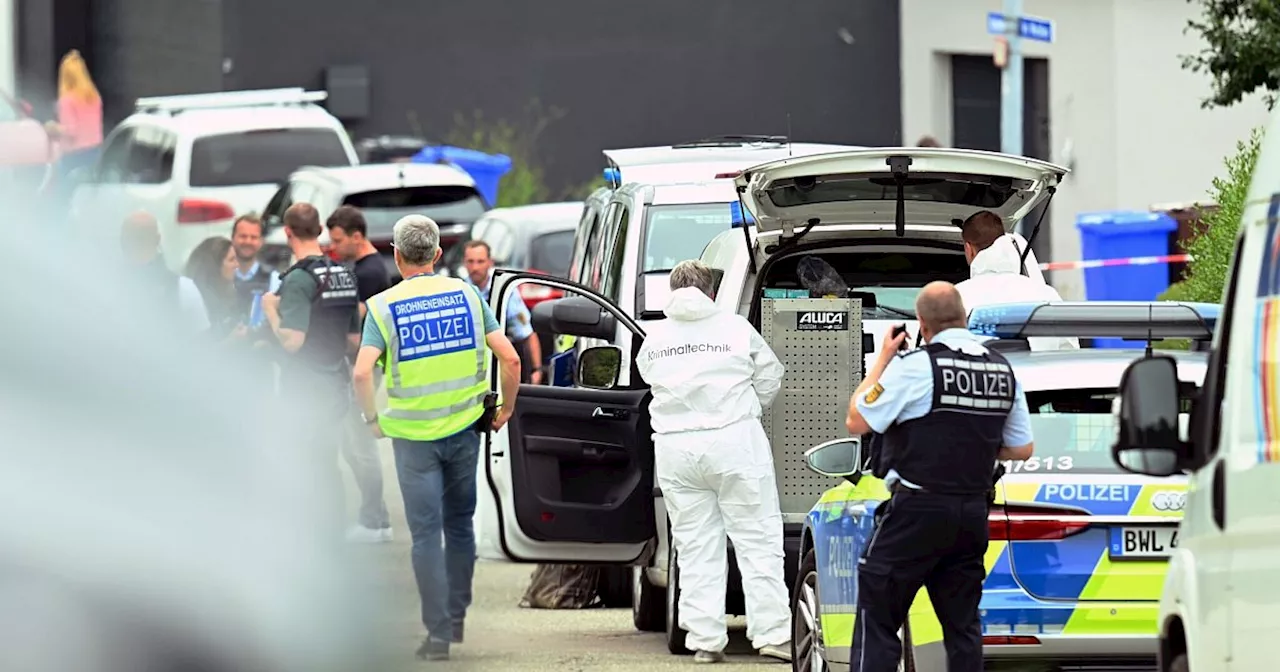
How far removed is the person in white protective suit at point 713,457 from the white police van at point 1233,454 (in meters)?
4.10

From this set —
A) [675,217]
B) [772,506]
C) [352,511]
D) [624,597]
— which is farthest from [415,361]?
[352,511]

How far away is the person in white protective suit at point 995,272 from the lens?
9352mm

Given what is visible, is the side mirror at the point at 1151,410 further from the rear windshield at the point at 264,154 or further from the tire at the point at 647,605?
the rear windshield at the point at 264,154

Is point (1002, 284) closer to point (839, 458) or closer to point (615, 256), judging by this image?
point (839, 458)

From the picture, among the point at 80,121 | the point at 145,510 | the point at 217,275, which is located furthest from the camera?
the point at 80,121

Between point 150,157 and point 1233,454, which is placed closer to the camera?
point 1233,454

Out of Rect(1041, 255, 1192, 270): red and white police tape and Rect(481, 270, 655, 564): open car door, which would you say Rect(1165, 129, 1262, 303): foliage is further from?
Rect(1041, 255, 1192, 270): red and white police tape

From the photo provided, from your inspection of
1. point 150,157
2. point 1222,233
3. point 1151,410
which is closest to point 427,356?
point 1222,233

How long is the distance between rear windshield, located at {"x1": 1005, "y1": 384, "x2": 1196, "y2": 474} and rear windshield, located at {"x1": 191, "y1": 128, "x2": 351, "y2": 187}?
52.5 ft

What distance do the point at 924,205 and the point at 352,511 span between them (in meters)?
5.31

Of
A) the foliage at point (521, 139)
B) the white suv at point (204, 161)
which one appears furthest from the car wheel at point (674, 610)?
the foliage at point (521, 139)

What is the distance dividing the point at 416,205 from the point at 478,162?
5725mm

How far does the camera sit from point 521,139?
99.8 feet

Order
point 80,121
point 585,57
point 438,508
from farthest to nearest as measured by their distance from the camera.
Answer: point 585,57
point 80,121
point 438,508
